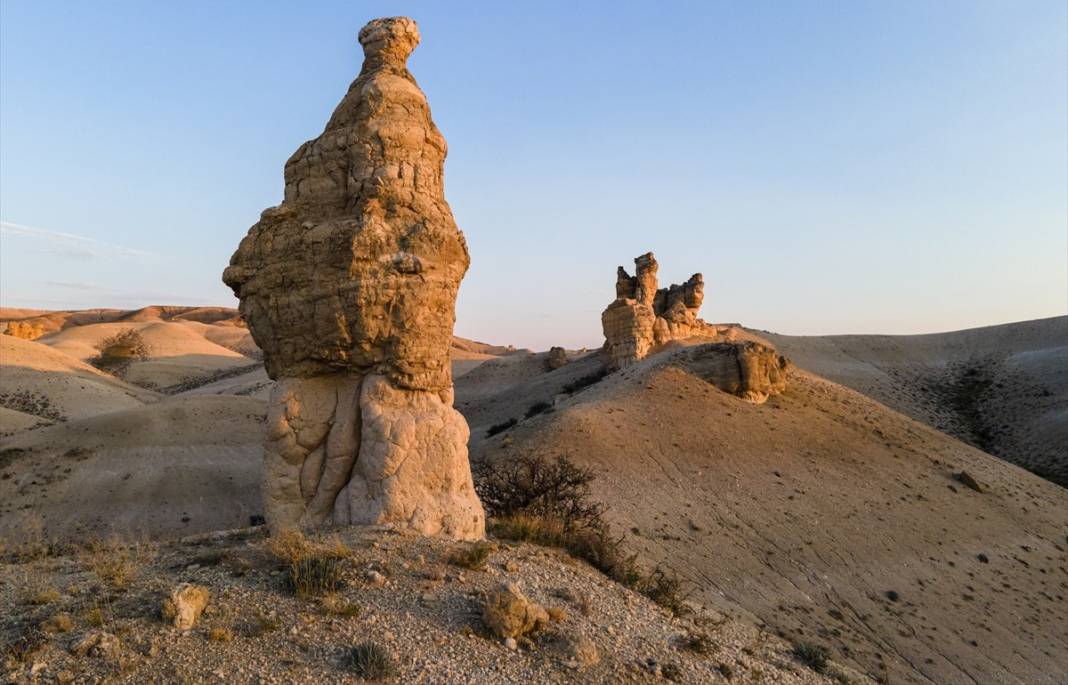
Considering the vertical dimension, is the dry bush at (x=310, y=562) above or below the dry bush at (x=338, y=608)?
above

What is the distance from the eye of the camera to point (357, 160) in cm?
854

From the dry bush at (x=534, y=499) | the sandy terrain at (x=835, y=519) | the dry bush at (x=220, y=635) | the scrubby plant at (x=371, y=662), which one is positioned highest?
the dry bush at (x=220, y=635)

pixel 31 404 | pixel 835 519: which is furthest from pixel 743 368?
pixel 31 404

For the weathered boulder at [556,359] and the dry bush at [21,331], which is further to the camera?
the dry bush at [21,331]

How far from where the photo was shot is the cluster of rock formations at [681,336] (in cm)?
2625

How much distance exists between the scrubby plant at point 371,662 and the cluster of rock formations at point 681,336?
22718 mm

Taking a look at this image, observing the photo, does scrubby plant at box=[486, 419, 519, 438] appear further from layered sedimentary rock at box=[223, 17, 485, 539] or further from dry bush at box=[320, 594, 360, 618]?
dry bush at box=[320, 594, 360, 618]

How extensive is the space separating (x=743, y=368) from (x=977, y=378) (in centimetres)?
Result: 2951

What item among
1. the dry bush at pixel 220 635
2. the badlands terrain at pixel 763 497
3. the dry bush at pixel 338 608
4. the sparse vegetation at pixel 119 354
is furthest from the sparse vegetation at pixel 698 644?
the sparse vegetation at pixel 119 354

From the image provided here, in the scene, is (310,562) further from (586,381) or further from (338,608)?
(586,381)

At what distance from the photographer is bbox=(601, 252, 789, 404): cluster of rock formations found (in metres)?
26.2

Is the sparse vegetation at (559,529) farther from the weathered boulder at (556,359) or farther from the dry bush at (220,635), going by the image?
the weathered boulder at (556,359)

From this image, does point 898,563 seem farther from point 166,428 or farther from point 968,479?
point 166,428

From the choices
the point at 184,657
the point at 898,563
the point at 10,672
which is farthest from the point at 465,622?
the point at 898,563
